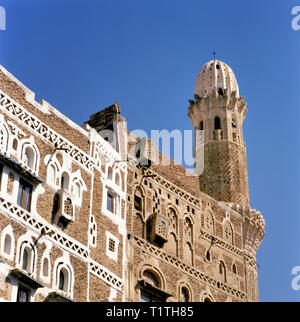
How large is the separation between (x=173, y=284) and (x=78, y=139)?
18.1ft

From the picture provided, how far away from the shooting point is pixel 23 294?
2552cm

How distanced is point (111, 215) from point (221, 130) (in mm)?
10538

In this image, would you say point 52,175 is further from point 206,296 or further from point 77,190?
point 206,296

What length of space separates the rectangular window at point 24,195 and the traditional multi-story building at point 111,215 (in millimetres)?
30

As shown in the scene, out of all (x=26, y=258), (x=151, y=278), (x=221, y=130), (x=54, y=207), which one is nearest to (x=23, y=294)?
(x=26, y=258)

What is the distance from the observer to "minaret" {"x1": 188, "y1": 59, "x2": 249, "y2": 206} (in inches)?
1495

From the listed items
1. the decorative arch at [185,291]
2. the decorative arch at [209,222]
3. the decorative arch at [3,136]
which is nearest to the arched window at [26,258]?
the decorative arch at [3,136]

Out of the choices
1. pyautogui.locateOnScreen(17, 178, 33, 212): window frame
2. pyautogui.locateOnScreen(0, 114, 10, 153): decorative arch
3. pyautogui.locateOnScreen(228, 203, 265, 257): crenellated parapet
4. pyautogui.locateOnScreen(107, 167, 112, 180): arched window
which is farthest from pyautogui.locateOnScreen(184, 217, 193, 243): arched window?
pyautogui.locateOnScreen(0, 114, 10, 153): decorative arch

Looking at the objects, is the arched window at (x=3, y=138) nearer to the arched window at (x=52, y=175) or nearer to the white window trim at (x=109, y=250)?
the arched window at (x=52, y=175)

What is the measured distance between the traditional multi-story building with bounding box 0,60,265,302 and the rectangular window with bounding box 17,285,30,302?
38mm

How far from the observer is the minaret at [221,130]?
37969 mm

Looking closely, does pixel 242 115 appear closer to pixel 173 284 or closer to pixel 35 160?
pixel 173 284
